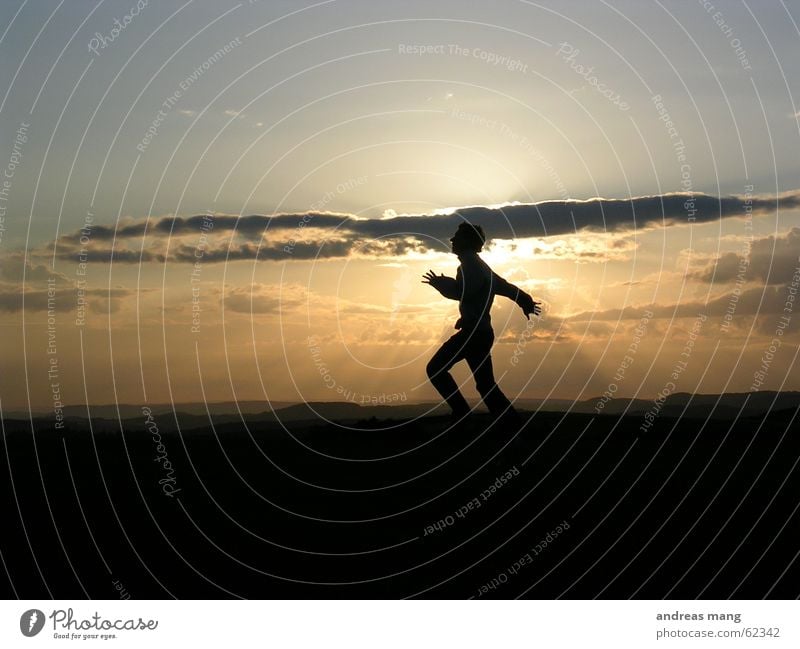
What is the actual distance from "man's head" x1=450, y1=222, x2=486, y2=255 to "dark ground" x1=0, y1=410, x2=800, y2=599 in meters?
2.66

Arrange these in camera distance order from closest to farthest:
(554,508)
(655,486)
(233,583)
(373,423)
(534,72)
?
1. (233,583)
2. (554,508)
3. (655,486)
4. (534,72)
5. (373,423)

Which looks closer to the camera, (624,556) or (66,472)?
(624,556)

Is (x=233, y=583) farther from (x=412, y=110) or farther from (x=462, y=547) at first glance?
(x=412, y=110)

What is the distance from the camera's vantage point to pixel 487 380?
16.5 meters

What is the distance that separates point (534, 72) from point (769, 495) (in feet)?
21.6

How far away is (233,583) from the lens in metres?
12.6

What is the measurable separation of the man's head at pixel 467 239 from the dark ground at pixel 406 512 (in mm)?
2657

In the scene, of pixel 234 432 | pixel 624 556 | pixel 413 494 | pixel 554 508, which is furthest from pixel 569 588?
pixel 234 432

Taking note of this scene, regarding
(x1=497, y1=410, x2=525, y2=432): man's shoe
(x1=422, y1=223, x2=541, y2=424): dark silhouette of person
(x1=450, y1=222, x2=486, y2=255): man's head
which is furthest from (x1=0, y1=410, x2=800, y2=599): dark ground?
(x1=450, y1=222, x2=486, y2=255): man's head

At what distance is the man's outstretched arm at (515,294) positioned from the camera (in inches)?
655
